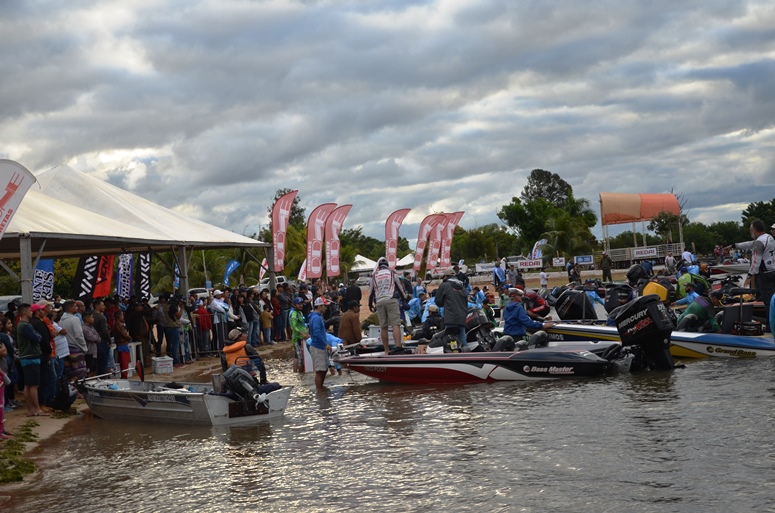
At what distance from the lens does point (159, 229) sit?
20.8 metres

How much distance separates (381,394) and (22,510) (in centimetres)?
651

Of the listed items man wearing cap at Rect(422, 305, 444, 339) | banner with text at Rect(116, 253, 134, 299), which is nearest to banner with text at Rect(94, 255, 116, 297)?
banner with text at Rect(116, 253, 134, 299)

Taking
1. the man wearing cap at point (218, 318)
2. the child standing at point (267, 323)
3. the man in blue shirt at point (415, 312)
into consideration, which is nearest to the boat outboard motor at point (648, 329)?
the man in blue shirt at point (415, 312)

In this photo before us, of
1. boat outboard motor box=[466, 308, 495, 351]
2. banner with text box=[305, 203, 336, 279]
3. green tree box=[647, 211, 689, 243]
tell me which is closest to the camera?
boat outboard motor box=[466, 308, 495, 351]

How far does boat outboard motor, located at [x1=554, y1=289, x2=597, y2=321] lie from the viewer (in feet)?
56.5

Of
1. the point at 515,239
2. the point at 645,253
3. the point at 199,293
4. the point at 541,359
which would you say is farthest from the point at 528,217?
the point at 541,359

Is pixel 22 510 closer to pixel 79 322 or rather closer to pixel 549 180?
pixel 79 322

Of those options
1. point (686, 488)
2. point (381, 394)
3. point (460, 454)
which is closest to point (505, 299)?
point (381, 394)

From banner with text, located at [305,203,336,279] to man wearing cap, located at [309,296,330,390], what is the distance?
48.7 ft

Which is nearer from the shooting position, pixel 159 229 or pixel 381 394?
pixel 381 394

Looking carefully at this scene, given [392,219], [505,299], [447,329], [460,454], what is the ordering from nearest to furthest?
[460,454], [447,329], [505,299], [392,219]

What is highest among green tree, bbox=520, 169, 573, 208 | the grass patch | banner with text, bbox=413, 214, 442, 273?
green tree, bbox=520, 169, 573, 208

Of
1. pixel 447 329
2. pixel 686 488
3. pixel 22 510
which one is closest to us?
pixel 686 488

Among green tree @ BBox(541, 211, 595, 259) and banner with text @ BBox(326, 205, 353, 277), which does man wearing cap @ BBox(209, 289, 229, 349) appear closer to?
banner with text @ BBox(326, 205, 353, 277)
